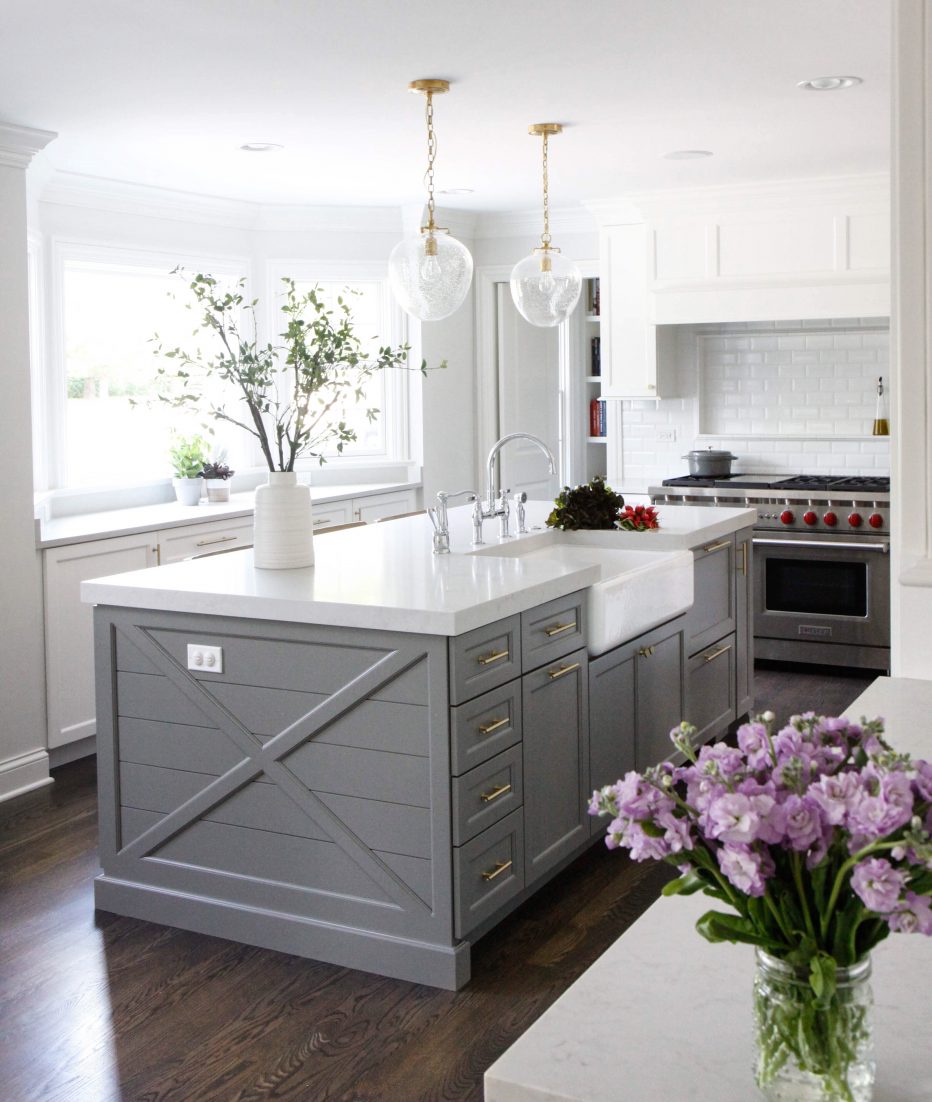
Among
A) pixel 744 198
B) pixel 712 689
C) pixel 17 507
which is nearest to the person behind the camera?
pixel 17 507

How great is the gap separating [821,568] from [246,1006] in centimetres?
412

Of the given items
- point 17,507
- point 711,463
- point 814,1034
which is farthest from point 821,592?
point 814,1034

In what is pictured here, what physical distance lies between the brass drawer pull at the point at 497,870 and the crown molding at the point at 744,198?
14.0 ft

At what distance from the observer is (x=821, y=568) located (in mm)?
6305

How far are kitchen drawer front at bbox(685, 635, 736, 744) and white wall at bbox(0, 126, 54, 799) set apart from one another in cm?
252

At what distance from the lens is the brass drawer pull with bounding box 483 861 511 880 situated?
128 inches

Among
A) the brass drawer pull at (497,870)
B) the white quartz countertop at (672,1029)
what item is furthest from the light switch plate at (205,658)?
the white quartz countertop at (672,1029)

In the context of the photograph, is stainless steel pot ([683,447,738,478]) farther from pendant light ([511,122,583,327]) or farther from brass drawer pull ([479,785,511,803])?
brass drawer pull ([479,785,511,803])

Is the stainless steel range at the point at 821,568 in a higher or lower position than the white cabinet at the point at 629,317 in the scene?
lower

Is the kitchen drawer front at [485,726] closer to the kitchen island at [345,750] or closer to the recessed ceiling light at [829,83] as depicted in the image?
the kitchen island at [345,750]

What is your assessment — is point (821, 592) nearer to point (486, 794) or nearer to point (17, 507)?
point (486, 794)

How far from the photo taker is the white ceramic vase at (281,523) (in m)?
3.75

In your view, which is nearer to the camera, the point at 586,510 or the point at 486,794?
the point at 486,794

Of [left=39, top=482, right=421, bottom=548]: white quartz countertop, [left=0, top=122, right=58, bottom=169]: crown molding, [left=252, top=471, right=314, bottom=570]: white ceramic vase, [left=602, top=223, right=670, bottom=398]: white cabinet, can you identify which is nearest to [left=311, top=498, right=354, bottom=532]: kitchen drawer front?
[left=39, top=482, right=421, bottom=548]: white quartz countertop
